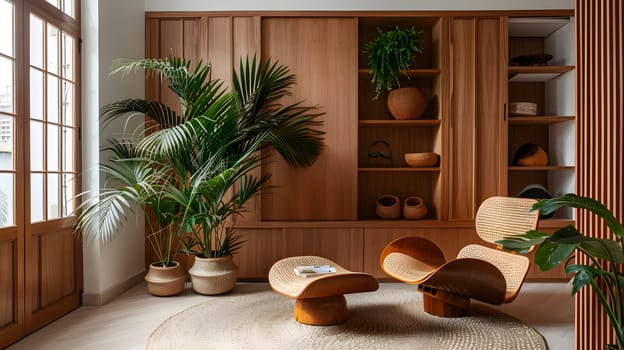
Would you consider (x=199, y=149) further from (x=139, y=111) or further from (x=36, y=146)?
→ (x=36, y=146)

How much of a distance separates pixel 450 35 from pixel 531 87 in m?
1.10

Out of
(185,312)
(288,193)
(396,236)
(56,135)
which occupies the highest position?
(56,135)

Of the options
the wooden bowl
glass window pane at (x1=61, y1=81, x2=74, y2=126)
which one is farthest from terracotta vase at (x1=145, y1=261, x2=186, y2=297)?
the wooden bowl

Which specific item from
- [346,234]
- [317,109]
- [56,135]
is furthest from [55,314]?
[317,109]

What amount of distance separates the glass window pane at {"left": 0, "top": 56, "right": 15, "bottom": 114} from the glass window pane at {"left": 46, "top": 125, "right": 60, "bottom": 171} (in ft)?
1.41

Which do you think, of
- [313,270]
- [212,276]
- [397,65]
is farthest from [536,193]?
[212,276]

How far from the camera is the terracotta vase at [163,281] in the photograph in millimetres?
3680

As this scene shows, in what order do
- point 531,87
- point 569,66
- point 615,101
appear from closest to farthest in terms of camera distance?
point 615,101
point 569,66
point 531,87

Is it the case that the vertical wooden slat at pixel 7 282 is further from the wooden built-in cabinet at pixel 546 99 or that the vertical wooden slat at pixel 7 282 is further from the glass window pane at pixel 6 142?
the wooden built-in cabinet at pixel 546 99

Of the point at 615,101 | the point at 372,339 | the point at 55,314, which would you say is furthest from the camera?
the point at 55,314

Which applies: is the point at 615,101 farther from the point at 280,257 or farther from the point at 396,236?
the point at 280,257

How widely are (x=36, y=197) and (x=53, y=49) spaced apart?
3.37 feet

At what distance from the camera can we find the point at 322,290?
2.78 metres

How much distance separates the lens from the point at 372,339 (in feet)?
9.04
